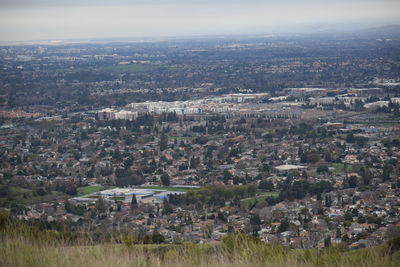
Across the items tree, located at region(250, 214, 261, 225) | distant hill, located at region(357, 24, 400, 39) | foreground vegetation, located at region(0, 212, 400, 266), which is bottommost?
tree, located at region(250, 214, 261, 225)

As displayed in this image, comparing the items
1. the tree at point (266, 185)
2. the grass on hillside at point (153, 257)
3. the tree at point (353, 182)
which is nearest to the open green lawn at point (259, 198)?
the tree at point (266, 185)

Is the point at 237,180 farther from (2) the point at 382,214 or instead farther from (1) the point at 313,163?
(2) the point at 382,214

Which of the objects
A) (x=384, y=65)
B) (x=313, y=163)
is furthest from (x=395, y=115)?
(x=384, y=65)

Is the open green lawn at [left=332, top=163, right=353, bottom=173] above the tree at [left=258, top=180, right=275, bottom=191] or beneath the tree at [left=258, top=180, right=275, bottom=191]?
beneath

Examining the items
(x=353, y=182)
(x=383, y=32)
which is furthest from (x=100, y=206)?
(x=383, y=32)

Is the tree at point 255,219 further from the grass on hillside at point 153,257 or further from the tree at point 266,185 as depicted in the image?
the grass on hillside at point 153,257

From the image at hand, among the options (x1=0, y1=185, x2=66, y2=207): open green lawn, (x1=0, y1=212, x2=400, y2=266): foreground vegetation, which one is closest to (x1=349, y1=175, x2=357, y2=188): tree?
(x1=0, y1=185, x2=66, y2=207): open green lawn

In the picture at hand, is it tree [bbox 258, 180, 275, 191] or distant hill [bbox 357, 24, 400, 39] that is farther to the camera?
distant hill [bbox 357, 24, 400, 39]

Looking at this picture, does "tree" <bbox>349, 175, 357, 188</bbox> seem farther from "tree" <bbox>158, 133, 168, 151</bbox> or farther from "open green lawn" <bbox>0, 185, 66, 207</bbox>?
"tree" <bbox>158, 133, 168, 151</bbox>

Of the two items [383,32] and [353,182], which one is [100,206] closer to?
[353,182]
